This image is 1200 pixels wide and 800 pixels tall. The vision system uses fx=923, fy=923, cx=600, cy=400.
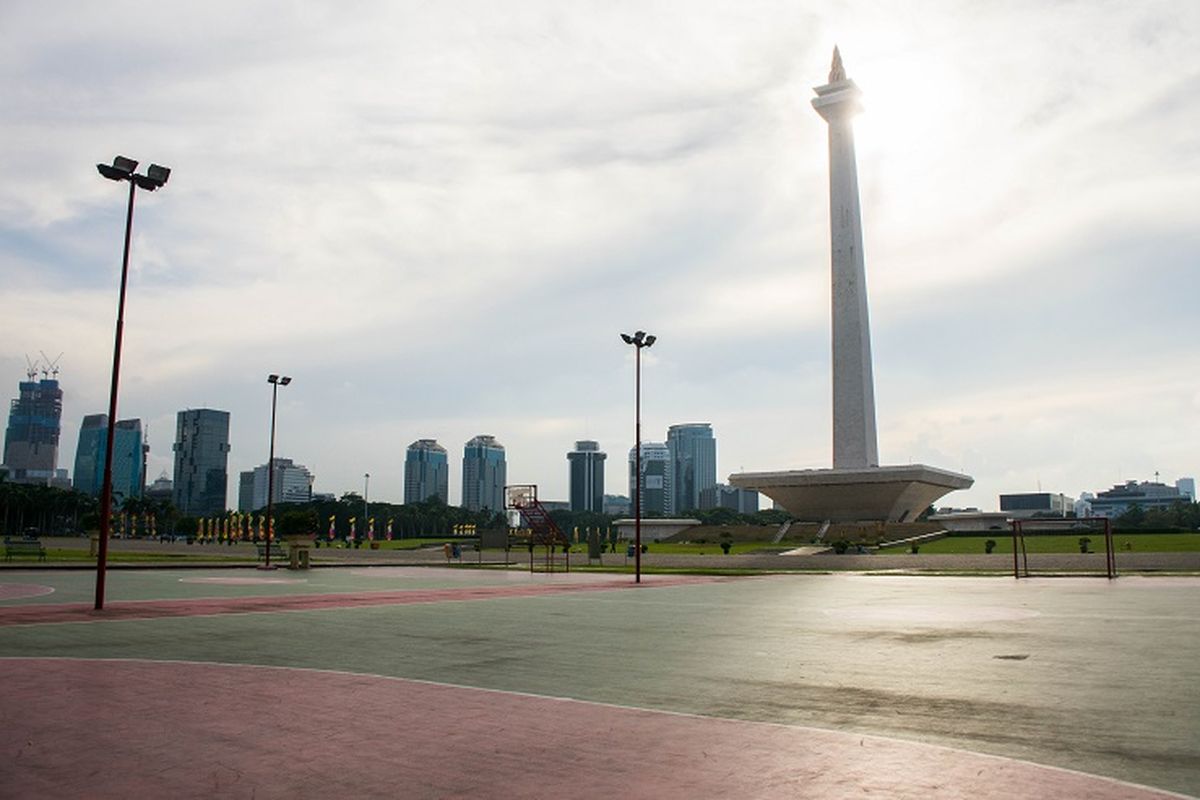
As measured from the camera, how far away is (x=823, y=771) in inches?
271

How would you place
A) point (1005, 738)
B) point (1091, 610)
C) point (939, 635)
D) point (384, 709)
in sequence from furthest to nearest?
point (1091, 610) < point (939, 635) < point (384, 709) < point (1005, 738)

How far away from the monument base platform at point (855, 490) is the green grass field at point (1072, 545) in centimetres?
1373

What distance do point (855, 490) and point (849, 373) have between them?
13498 mm

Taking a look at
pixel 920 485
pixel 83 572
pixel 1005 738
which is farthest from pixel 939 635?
pixel 920 485

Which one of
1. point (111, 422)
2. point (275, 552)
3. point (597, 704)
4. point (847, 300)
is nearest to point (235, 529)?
point (275, 552)

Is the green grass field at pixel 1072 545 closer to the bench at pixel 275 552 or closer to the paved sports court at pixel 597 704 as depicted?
the bench at pixel 275 552

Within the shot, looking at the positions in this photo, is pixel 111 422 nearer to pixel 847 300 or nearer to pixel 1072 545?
pixel 1072 545

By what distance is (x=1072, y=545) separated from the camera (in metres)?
66.8

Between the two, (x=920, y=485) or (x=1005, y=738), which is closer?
(x=1005, y=738)

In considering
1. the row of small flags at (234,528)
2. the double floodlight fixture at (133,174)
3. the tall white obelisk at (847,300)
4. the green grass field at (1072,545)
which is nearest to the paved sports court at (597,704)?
the double floodlight fixture at (133,174)

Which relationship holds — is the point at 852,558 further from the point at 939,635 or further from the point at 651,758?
the point at 651,758

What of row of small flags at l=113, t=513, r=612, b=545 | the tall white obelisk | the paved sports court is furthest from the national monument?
the paved sports court

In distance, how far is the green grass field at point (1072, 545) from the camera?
6059 cm

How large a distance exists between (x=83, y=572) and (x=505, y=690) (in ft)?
111
